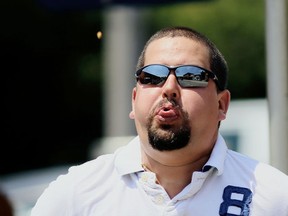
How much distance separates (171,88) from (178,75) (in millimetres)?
70

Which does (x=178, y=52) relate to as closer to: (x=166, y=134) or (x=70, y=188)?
(x=166, y=134)

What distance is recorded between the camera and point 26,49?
2072 centimetres

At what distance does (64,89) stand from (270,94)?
15526 mm

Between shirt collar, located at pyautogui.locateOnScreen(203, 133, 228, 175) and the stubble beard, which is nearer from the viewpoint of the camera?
the stubble beard

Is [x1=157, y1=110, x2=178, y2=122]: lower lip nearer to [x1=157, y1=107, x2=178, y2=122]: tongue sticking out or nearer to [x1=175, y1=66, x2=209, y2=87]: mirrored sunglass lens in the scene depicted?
[x1=157, y1=107, x2=178, y2=122]: tongue sticking out

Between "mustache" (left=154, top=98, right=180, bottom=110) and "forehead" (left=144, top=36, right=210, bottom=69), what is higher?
"forehead" (left=144, top=36, right=210, bottom=69)

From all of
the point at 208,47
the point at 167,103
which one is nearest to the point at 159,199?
the point at 167,103

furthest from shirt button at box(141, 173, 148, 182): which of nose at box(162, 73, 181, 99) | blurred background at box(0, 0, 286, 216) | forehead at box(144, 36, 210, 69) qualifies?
blurred background at box(0, 0, 286, 216)

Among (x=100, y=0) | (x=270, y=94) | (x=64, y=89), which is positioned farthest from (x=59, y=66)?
(x=270, y=94)

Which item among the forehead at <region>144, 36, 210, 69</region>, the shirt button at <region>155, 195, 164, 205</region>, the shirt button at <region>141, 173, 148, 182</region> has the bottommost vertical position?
the shirt button at <region>155, 195, 164, 205</region>

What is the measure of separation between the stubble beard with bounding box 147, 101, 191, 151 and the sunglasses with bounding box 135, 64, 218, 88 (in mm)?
130

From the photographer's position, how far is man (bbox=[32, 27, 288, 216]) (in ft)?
14.4

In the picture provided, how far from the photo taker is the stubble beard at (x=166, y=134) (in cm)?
436

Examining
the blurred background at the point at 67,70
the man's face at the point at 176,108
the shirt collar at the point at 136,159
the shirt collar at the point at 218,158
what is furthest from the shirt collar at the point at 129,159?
the blurred background at the point at 67,70
